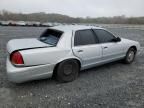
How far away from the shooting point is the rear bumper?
11.6 ft

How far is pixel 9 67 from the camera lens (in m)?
3.67

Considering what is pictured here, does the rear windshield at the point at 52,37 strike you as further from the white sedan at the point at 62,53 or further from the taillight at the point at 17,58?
the taillight at the point at 17,58

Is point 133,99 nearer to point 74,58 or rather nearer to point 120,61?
point 74,58

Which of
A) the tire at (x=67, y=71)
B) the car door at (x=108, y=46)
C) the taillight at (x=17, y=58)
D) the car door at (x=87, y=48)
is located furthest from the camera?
the car door at (x=108, y=46)

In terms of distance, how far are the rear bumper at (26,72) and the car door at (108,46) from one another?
1922 millimetres

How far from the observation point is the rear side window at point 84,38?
14.7 ft

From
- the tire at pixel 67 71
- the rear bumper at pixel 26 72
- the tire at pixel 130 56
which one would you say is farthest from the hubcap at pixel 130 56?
the rear bumper at pixel 26 72

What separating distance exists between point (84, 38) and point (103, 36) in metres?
0.84

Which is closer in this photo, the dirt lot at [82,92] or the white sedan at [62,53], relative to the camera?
the dirt lot at [82,92]

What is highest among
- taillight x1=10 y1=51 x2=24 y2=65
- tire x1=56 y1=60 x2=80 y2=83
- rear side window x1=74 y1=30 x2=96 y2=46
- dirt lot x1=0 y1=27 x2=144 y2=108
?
rear side window x1=74 y1=30 x2=96 y2=46

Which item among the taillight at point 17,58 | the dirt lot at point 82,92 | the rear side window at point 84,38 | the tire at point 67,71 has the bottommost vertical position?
the dirt lot at point 82,92

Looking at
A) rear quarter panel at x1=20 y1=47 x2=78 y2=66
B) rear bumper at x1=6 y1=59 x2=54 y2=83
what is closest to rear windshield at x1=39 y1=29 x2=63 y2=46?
rear quarter panel at x1=20 y1=47 x2=78 y2=66

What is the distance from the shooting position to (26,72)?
11.8ft

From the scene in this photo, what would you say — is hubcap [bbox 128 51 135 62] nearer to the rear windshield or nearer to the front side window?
the front side window
